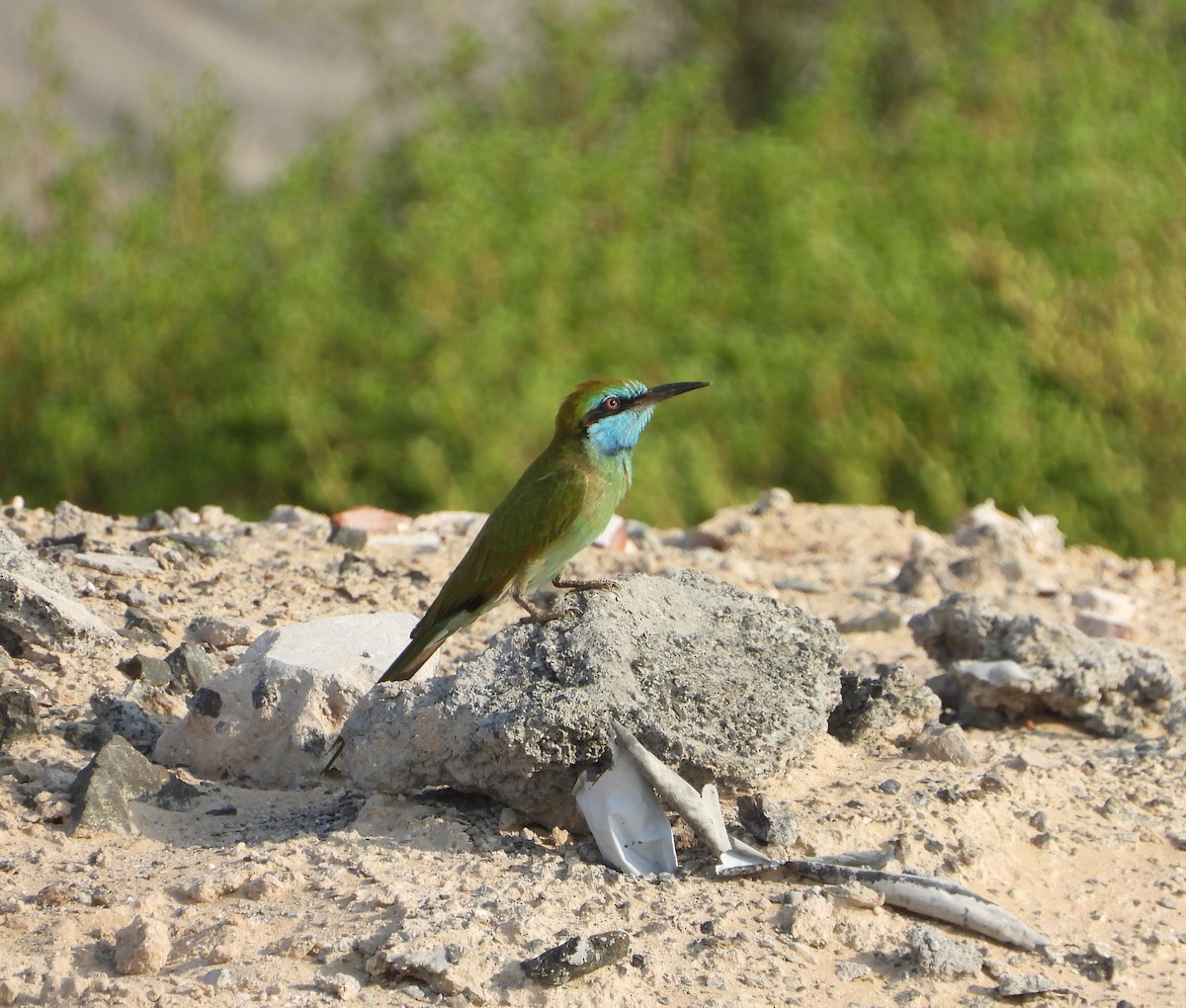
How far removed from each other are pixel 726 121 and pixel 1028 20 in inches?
88.9

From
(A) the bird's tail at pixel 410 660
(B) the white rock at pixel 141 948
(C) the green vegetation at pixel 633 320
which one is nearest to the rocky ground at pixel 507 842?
(B) the white rock at pixel 141 948

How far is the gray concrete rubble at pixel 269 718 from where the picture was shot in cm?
362

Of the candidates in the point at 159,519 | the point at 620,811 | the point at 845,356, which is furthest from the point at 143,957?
the point at 845,356

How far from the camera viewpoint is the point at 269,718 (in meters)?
3.64

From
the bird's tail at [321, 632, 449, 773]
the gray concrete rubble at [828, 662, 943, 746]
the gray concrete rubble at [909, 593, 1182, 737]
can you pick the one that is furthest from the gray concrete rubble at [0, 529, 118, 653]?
the gray concrete rubble at [909, 593, 1182, 737]

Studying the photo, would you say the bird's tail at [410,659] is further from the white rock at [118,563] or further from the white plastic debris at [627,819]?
the white rock at [118,563]

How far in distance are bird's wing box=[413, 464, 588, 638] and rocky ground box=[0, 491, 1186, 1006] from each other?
51 cm

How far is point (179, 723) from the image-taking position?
3693mm

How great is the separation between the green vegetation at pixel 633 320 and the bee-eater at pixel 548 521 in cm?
430

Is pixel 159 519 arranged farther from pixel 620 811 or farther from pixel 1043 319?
pixel 1043 319

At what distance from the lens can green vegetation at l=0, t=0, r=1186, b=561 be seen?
331 inches

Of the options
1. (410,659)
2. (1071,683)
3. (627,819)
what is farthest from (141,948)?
(1071,683)

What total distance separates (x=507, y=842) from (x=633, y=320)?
6484mm

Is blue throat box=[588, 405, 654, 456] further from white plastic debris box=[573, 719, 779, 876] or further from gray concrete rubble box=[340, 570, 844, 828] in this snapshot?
white plastic debris box=[573, 719, 779, 876]
